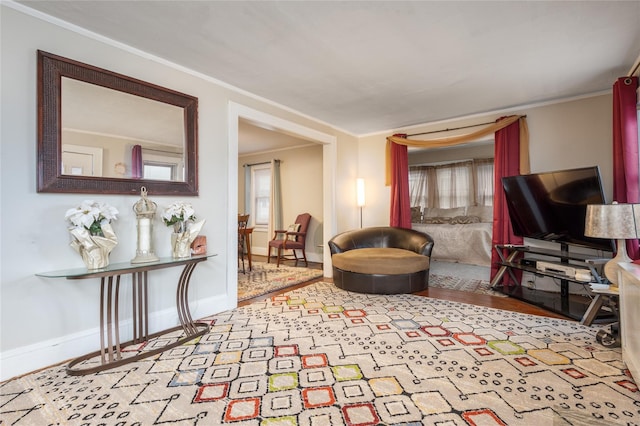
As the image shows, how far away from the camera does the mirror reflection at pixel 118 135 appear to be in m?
2.18

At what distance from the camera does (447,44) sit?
2.46 meters

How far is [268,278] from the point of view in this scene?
4.69m

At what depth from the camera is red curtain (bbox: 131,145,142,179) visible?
8.21 ft

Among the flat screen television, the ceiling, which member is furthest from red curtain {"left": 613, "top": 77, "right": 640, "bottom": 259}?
the flat screen television

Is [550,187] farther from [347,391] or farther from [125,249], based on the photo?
[125,249]

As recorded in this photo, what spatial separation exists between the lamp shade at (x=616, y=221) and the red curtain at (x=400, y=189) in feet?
8.39

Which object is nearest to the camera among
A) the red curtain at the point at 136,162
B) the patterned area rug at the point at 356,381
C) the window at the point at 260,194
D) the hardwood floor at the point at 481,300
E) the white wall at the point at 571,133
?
the patterned area rug at the point at 356,381

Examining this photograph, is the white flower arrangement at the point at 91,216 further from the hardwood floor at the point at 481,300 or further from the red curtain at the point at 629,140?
the red curtain at the point at 629,140

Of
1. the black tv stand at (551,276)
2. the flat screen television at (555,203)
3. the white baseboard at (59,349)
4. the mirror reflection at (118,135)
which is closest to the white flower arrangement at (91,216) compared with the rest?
the mirror reflection at (118,135)

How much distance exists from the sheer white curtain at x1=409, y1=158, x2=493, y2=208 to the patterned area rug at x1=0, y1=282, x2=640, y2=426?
5096mm

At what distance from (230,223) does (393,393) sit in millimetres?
2271

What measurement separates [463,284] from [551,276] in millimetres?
1309

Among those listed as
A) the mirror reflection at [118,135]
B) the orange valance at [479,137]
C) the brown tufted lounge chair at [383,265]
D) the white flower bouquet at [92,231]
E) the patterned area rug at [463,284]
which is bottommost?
the patterned area rug at [463,284]

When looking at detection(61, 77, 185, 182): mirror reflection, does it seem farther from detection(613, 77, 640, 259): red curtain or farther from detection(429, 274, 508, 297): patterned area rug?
detection(613, 77, 640, 259): red curtain
